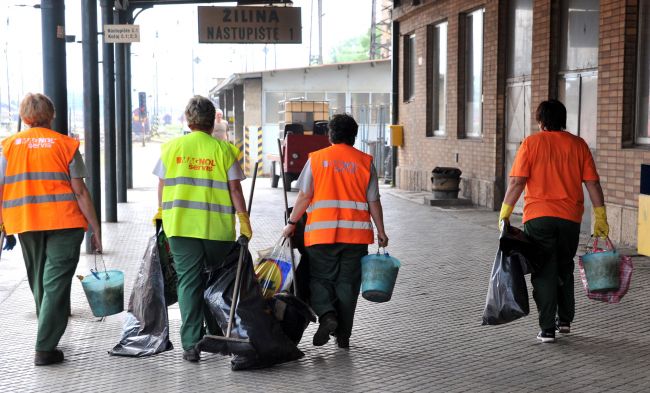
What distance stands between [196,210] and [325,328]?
120 cm

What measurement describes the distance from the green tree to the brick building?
10045 centimetres

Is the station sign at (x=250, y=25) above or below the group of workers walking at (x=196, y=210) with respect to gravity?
above

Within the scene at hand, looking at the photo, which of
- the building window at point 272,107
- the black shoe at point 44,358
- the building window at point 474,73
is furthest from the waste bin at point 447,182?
the building window at point 272,107

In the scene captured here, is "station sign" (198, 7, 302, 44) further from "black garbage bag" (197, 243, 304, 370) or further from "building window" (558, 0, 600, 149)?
"black garbage bag" (197, 243, 304, 370)

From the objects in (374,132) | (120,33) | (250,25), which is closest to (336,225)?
(120,33)

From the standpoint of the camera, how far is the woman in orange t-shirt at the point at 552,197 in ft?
22.5

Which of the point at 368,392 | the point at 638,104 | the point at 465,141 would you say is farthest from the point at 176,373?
the point at 465,141

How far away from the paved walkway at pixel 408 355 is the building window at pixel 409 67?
47.9ft

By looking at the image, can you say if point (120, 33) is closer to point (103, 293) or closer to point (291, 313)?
point (103, 293)

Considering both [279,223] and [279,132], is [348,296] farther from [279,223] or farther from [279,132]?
[279,132]

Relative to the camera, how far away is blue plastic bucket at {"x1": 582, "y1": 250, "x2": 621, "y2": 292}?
6.81 metres

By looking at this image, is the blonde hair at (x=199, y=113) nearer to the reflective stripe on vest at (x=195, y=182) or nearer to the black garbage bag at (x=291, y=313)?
the reflective stripe on vest at (x=195, y=182)

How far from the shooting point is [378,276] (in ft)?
21.3

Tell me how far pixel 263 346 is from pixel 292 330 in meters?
0.37
